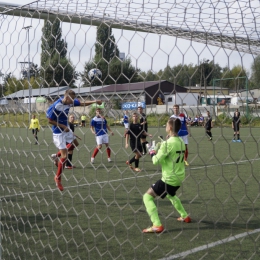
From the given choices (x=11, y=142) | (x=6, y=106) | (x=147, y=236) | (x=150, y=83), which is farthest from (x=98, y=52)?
(x=147, y=236)

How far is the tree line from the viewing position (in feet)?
7.04

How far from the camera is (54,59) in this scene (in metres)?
3.10

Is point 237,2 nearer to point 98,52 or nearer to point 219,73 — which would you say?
point 219,73

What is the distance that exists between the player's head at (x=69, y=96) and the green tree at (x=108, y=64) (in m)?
0.14

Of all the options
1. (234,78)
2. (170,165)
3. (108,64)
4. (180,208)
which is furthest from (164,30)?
(180,208)

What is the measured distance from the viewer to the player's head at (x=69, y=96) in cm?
285

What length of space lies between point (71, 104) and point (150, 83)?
0.72 meters

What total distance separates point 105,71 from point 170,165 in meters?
1.35

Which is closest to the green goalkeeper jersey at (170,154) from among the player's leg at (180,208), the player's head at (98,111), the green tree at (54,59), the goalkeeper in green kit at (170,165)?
the goalkeeper in green kit at (170,165)

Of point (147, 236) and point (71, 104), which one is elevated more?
point (71, 104)

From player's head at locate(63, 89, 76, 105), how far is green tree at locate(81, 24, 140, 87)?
0.14 metres

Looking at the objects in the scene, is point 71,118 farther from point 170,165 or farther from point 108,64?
point 170,165

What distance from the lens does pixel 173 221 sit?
5.95 meters

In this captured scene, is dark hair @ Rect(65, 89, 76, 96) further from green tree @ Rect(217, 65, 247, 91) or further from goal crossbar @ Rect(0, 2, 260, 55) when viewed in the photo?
green tree @ Rect(217, 65, 247, 91)
